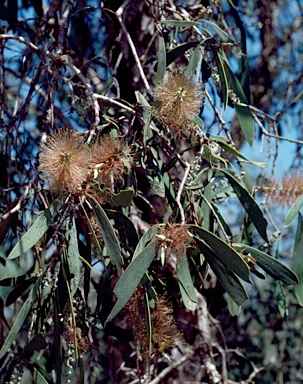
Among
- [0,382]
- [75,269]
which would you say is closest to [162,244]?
[75,269]

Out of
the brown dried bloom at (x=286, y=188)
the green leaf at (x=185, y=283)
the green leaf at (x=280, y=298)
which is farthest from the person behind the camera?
the green leaf at (x=280, y=298)

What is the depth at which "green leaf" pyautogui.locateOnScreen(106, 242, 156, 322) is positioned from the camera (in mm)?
→ 1119

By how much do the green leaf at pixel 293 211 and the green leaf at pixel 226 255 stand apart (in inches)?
12.3

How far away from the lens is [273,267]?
4.22 feet

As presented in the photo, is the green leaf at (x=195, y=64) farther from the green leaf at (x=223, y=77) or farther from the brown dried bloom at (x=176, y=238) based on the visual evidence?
the brown dried bloom at (x=176, y=238)

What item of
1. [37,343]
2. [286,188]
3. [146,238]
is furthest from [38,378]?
[286,188]

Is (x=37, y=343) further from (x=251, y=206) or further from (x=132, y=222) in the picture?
(x=251, y=206)

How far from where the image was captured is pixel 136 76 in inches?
87.8

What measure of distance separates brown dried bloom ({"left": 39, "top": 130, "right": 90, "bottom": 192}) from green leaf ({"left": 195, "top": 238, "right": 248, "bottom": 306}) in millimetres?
249

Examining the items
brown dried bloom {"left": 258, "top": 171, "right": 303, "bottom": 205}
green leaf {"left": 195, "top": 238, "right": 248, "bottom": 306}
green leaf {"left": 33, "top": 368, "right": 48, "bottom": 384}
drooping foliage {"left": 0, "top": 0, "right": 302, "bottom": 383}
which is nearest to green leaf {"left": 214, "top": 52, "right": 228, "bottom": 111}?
drooping foliage {"left": 0, "top": 0, "right": 302, "bottom": 383}

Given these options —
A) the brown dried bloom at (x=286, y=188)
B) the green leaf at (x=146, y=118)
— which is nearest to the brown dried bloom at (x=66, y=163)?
the green leaf at (x=146, y=118)

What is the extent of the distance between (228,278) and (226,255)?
0.05m

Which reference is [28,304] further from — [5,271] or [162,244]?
[5,271]

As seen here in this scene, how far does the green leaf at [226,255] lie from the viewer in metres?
1.13
